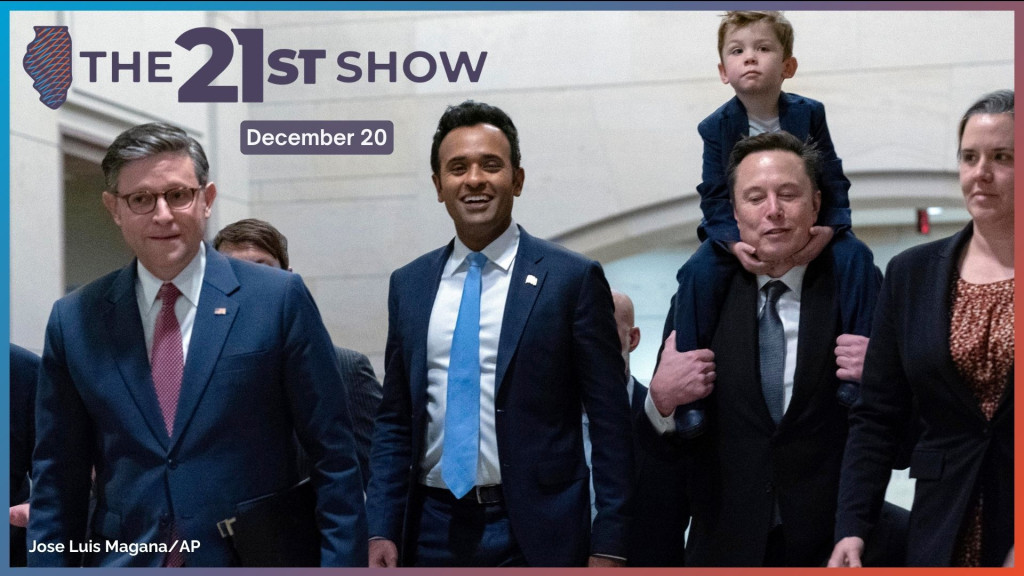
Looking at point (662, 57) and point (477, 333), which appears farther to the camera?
point (662, 57)

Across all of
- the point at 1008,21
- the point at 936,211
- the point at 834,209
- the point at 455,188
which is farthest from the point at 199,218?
the point at 936,211

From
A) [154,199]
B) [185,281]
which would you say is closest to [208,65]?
[154,199]

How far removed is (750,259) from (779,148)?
30 centimetres

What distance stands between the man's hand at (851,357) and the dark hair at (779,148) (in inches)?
17.1

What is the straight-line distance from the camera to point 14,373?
357 cm

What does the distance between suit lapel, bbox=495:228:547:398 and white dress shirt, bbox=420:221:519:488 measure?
29mm

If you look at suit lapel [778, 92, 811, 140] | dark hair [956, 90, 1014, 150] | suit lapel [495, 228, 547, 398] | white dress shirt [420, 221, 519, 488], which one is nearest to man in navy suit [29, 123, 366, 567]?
white dress shirt [420, 221, 519, 488]

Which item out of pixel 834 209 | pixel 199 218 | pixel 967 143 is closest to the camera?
pixel 967 143

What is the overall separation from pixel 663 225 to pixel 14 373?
3845 millimetres

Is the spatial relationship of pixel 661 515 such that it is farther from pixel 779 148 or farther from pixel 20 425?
pixel 20 425

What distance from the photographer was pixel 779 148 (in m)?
3.22

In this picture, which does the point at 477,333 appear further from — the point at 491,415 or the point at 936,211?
the point at 936,211

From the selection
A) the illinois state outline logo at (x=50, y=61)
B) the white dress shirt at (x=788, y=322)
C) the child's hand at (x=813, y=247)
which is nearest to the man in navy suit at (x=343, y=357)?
the illinois state outline logo at (x=50, y=61)

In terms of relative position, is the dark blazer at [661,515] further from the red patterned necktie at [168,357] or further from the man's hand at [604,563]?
the red patterned necktie at [168,357]
